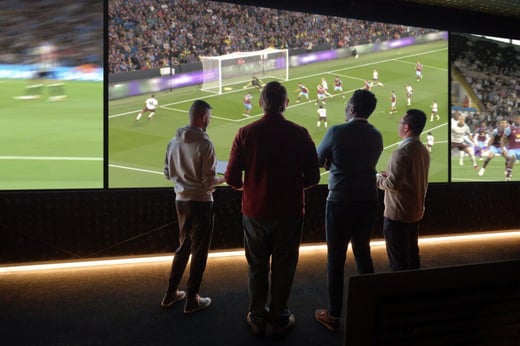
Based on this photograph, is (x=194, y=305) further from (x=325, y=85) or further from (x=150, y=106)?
(x=325, y=85)

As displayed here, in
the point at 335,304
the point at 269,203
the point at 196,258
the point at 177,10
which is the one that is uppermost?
the point at 177,10

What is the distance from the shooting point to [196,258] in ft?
9.55

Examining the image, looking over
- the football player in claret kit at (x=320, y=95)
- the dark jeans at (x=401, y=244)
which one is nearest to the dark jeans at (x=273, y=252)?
the dark jeans at (x=401, y=244)

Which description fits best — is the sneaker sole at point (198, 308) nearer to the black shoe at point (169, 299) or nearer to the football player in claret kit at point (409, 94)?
the black shoe at point (169, 299)

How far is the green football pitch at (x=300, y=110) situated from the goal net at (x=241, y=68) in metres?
0.11

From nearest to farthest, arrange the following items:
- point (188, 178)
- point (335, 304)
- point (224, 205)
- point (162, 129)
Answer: point (335, 304)
point (188, 178)
point (224, 205)
point (162, 129)

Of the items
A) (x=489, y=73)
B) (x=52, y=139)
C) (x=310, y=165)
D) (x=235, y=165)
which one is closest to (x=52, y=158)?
(x=52, y=139)

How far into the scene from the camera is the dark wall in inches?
154

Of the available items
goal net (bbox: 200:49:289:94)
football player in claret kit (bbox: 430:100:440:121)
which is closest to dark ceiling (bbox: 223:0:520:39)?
goal net (bbox: 200:49:289:94)

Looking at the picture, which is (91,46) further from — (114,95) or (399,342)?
(399,342)

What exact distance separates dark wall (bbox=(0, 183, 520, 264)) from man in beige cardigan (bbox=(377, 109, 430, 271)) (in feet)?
7.15

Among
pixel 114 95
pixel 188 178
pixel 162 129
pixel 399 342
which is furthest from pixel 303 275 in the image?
pixel 399 342

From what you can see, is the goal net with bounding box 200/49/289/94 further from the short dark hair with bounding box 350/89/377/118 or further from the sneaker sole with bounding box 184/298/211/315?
the sneaker sole with bounding box 184/298/211/315

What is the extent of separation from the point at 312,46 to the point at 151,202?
286cm
